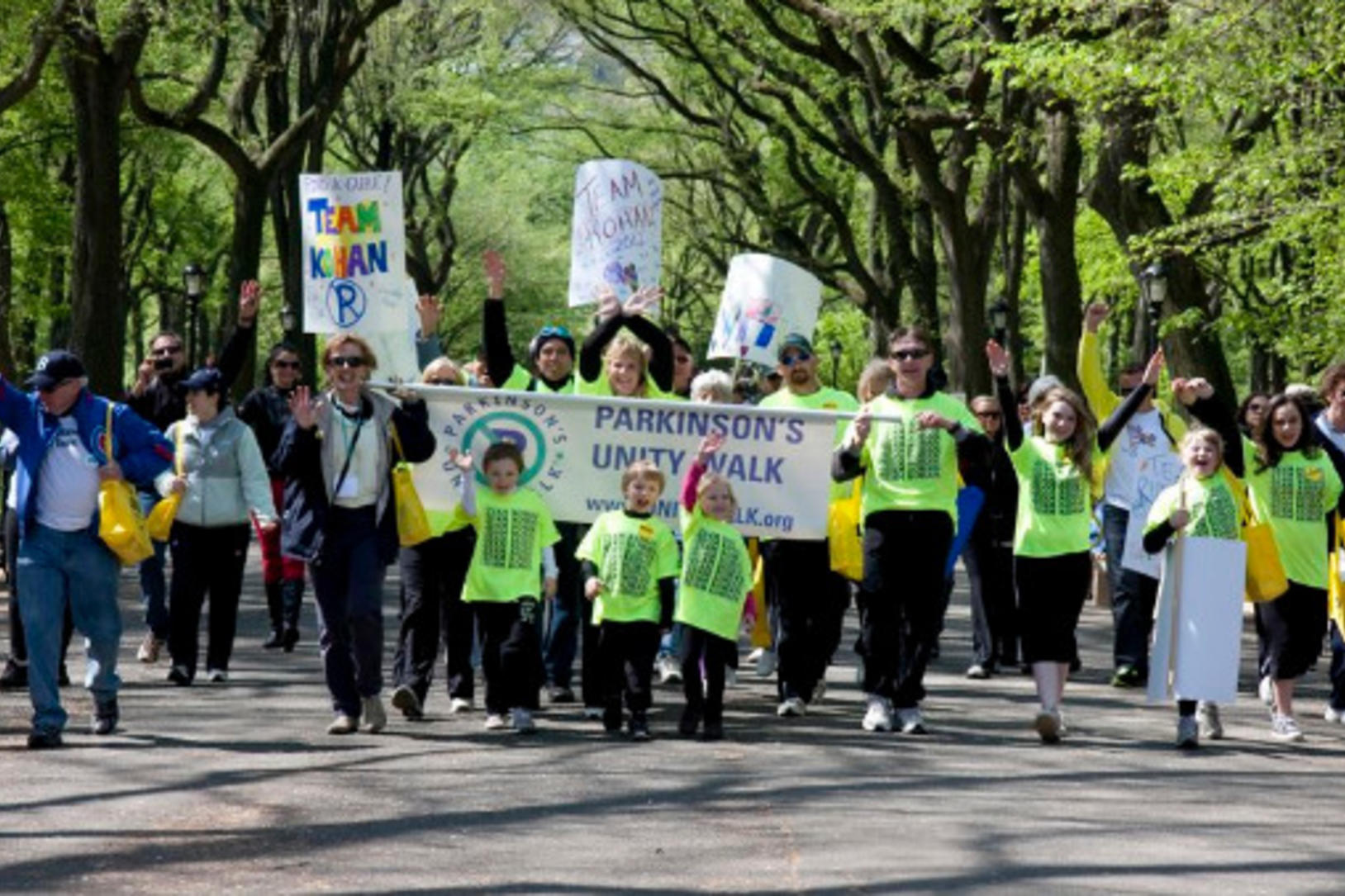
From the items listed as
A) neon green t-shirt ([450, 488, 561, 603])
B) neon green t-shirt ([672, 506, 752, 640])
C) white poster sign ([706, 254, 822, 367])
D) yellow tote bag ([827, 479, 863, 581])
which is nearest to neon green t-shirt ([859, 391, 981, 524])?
neon green t-shirt ([672, 506, 752, 640])

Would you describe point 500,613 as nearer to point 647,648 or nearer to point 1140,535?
point 647,648

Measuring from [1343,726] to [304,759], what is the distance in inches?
212

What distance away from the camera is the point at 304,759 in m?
11.5

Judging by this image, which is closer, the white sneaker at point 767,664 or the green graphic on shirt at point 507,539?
the green graphic on shirt at point 507,539

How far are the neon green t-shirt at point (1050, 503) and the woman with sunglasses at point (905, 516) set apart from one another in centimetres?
38

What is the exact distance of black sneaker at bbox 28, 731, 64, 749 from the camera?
1190 centimetres

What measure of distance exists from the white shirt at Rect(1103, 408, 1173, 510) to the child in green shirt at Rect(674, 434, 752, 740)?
4.36 meters

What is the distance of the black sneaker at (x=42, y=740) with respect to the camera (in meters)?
11.9

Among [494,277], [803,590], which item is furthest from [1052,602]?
[494,277]

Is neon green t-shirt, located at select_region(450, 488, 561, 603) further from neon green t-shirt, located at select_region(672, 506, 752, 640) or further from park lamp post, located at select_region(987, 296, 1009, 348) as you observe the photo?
park lamp post, located at select_region(987, 296, 1009, 348)

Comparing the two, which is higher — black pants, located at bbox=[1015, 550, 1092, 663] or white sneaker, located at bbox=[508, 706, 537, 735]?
black pants, located at bbox=[1015, 550, 1092, 663]

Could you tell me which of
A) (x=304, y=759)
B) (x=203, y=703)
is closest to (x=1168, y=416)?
(x=203, y=703)

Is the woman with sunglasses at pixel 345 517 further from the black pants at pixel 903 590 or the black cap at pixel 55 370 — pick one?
the black pants at pixel 903 590

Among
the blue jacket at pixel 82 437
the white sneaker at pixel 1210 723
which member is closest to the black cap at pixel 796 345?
the white sneaker at pixel 1210 723
